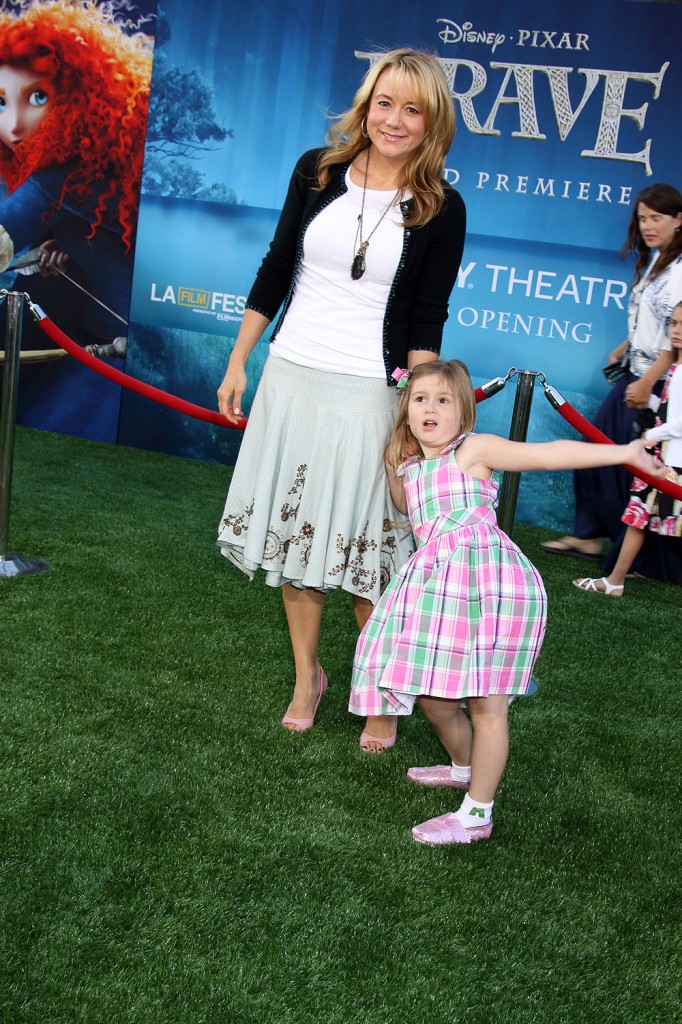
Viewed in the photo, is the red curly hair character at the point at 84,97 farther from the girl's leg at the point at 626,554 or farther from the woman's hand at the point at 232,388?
the woman's hand at the point at 232,388

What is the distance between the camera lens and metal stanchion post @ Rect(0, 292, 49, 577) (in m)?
3.82

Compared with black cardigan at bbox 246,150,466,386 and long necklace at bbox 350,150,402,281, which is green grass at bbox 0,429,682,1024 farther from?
long necklace at bbox 350,150,402,281

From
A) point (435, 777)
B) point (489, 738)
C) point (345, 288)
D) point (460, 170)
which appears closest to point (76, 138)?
point (460, 170)

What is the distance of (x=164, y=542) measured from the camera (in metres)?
4.89

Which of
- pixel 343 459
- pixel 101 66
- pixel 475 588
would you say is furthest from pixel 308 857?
pixel 101 66

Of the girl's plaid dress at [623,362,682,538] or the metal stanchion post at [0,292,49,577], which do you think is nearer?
the metal stanchion post at [0,292,49,577]

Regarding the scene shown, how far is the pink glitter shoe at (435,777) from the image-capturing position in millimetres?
2777

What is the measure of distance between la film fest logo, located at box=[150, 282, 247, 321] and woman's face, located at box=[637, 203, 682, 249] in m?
2.69

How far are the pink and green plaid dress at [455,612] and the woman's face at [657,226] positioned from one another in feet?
9.80

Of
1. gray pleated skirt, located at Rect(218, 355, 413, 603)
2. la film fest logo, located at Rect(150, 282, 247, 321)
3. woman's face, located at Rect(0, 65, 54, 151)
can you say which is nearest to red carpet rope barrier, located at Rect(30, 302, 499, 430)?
gray pleated skirt, located at Rect(218, 355, 413, 603)

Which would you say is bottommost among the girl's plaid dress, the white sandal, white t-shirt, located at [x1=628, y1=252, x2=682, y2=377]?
the white sandal

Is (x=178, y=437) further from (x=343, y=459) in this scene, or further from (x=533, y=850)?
(x=533, y=850)

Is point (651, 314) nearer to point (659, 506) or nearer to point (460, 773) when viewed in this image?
point (659, 506)

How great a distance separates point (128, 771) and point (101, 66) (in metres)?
5.48
